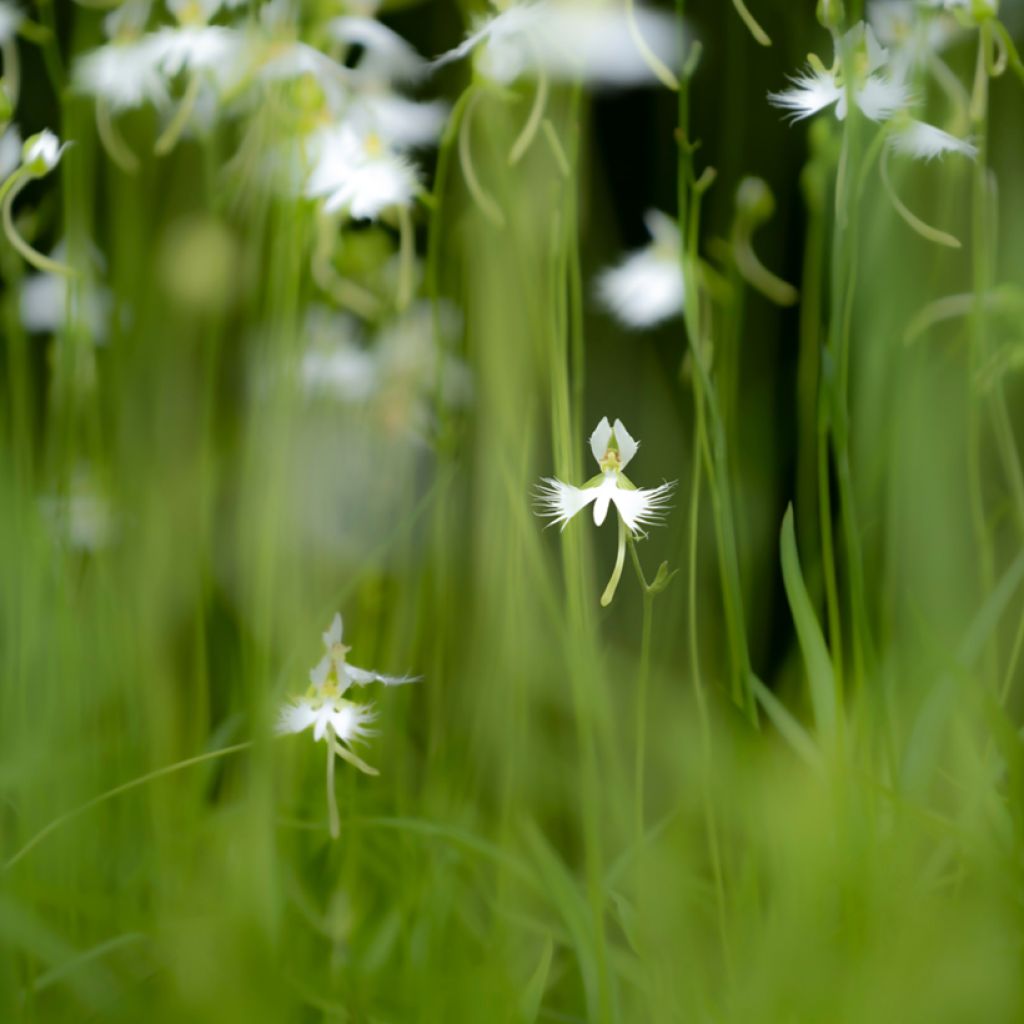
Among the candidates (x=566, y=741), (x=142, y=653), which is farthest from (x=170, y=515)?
(x=566, y=741)

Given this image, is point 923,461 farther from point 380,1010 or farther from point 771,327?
point 380,1010

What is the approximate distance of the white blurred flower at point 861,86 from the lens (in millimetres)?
503

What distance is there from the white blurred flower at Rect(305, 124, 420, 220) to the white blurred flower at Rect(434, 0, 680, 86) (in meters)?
0.06

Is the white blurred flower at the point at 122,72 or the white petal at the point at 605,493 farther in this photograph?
the white blurred flower at the point at 122,72

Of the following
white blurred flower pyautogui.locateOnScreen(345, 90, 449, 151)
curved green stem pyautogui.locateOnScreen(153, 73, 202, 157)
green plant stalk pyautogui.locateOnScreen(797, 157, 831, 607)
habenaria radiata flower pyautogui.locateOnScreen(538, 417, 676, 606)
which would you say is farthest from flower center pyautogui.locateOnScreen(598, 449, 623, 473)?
curved green stem pyautogui.locateOnScreen(153, 73, 202, 157)

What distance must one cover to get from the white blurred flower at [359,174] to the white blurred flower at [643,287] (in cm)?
14

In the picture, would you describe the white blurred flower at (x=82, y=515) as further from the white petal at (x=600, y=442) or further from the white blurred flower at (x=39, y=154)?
the white petal at (x=600, y=442)

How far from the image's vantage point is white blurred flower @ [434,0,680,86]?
0.56 m

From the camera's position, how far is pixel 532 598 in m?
0.62

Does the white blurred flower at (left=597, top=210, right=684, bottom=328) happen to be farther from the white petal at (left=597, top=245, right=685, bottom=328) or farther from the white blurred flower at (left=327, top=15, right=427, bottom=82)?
the white blurred flower at (left=327, top=15, right=427, bottom=82)

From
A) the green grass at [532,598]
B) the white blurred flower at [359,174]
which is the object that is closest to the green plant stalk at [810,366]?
the green grass at [532,598]

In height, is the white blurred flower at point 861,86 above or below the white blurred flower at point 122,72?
below

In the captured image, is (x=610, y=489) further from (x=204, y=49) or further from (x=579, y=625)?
(x=204, y=49)

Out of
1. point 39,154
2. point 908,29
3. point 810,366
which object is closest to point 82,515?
point 39,154
